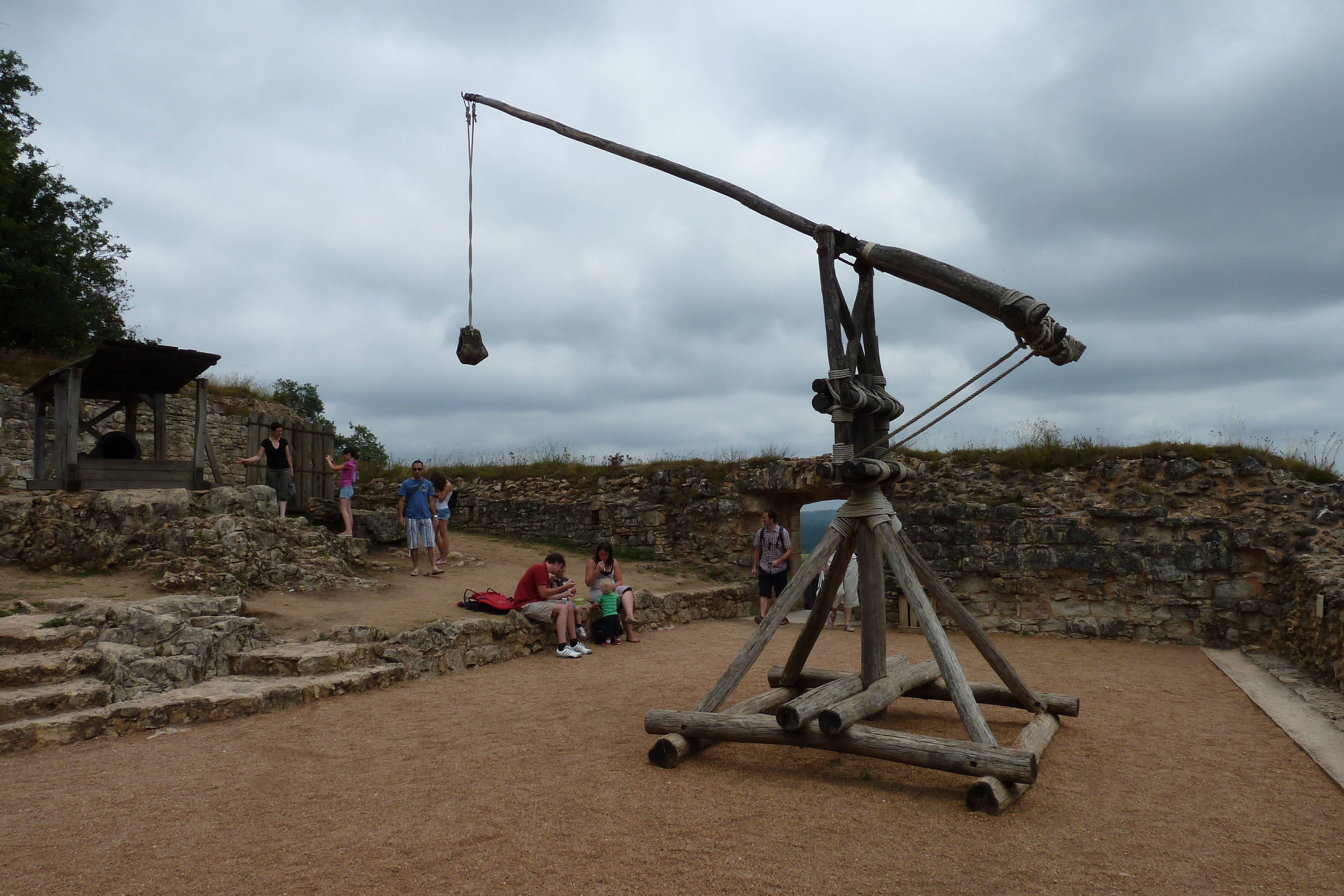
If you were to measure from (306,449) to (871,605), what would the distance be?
13.5 m

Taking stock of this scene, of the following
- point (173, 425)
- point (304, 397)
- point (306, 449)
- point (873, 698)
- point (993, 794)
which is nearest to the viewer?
point (993, 794)

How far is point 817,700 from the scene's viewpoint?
5094 mm

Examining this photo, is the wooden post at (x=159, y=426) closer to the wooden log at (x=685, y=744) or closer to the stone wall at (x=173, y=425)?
the stone wall at (x=173, y=425)

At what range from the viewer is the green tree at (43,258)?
20250 mm

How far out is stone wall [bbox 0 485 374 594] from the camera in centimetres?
921

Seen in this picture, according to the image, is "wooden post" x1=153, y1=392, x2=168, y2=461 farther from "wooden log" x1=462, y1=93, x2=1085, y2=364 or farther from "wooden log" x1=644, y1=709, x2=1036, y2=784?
"wooden log" x1=644, y1=709, x2=1036, y2=784

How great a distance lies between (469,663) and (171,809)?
4.21 m

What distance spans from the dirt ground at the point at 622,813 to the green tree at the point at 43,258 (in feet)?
63.7

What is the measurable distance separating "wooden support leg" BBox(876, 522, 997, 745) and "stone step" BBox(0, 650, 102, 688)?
6188 mm

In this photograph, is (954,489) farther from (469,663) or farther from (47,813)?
(47,813)

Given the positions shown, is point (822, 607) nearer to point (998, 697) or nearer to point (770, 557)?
point (998, 697)

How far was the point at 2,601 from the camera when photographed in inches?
299

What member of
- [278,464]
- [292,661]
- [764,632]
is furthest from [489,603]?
[278,464]

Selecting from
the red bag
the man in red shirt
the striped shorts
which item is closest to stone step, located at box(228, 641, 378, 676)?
the red bag
